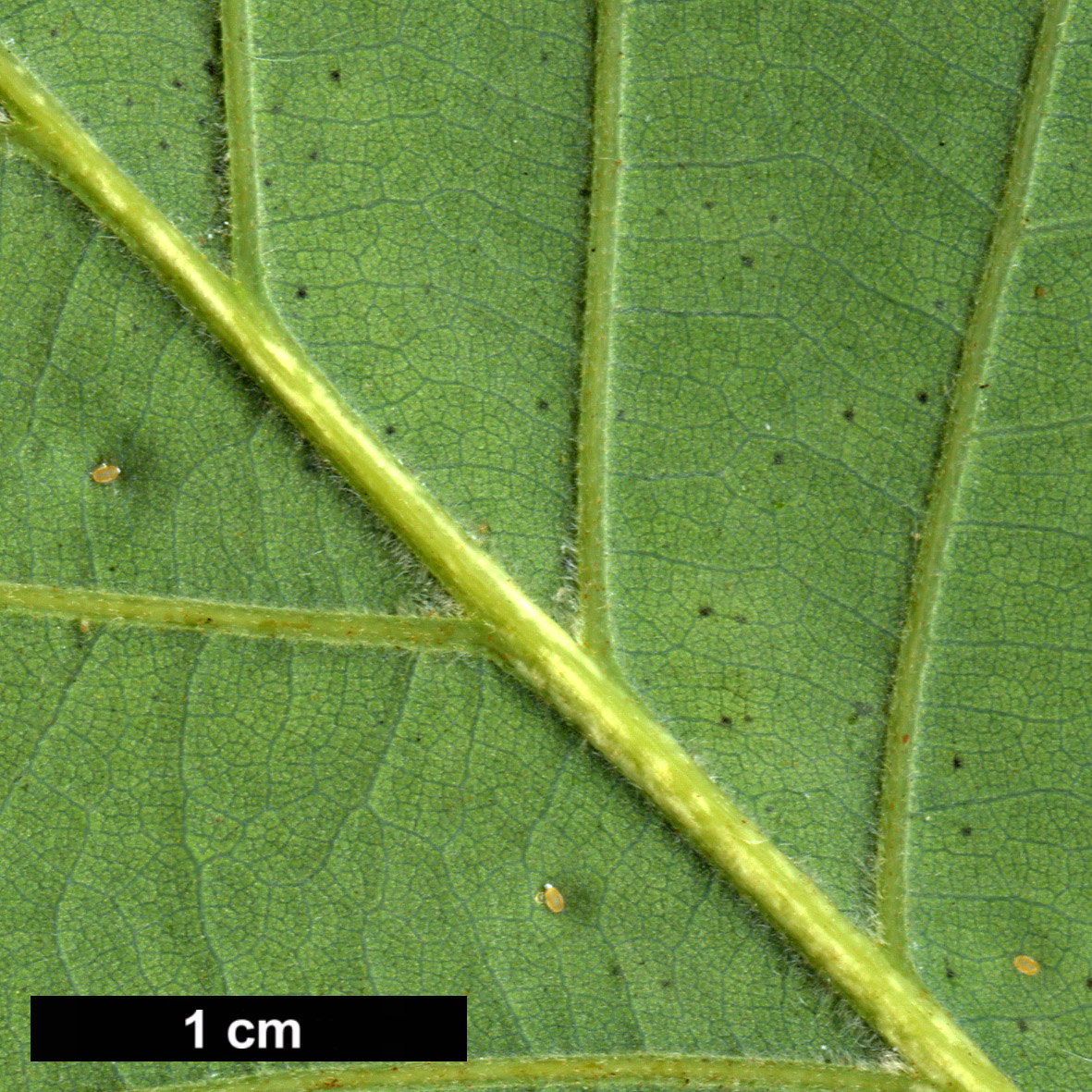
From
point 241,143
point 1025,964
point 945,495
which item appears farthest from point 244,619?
point 1025,964

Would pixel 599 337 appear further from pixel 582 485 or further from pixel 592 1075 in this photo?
pixel 592 1075

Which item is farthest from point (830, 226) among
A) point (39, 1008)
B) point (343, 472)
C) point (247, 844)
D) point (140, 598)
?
point (39, 1008)

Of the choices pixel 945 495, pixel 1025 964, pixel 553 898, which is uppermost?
pixel 945 495

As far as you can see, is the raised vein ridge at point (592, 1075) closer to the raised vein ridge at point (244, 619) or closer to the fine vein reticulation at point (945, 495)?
the fine vein reticulation at point (945, 495)

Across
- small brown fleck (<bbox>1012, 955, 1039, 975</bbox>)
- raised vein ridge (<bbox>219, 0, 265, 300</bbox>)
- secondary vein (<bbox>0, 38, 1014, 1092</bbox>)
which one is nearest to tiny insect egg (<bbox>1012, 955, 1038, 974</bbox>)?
small brown fleck (<bbox>1012, 955, 1039, 975</bbox>)

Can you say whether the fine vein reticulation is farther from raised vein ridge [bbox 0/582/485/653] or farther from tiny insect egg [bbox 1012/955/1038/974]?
raised vein ridge [bbox 0/582/485/653]

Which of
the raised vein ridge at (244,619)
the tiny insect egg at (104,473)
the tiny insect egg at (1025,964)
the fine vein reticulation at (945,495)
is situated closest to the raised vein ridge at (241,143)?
the tiny insect egg at (104,473)

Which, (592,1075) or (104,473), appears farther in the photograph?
(592,1075)
